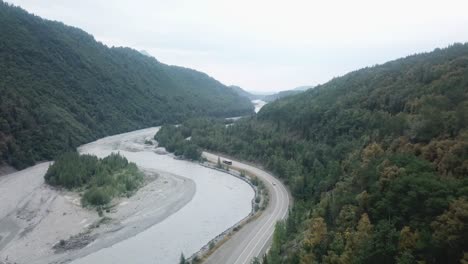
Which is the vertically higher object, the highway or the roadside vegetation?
the roadside vegetation

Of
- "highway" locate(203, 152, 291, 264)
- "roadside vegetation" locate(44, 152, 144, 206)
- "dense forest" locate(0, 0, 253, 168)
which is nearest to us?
"highway" locate(203, 152, 291, 264)

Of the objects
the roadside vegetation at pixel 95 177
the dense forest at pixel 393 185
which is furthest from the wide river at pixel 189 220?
the roadside vegetation at pixel 95 177

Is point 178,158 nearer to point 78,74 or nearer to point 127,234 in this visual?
point 127,234

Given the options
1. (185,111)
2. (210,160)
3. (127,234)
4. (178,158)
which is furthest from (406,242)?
(185,111)

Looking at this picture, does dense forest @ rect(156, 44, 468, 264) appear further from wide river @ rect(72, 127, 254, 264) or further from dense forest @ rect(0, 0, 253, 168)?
dense forest @ rect(0, 0, 253, 168)

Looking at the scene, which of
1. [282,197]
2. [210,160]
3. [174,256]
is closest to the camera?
[174,256]

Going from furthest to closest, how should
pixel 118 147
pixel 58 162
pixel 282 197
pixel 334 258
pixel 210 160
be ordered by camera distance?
pixel 118 147 < pixel 210 160 < pixel 58 162 < pixel 282 197 < pixel 334 258

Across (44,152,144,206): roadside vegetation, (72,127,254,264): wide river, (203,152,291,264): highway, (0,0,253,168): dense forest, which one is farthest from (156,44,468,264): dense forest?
(0,0,253,168): dense forest
